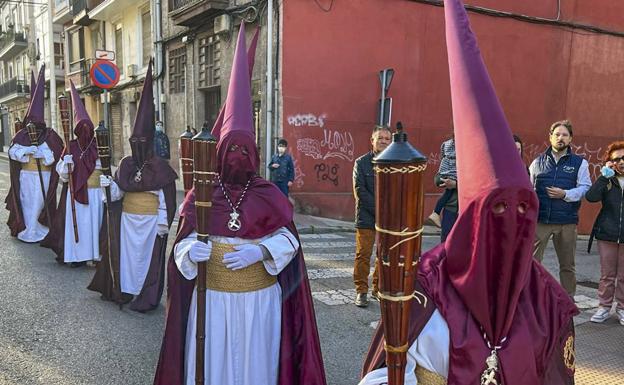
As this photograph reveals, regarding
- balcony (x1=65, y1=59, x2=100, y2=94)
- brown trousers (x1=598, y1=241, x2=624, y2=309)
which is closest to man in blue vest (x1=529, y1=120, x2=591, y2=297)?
brown trousers (x1=598, y1=241, x2=624, y2=309)

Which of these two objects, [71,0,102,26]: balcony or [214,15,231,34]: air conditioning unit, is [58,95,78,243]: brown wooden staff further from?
[71,0,102,26]: balcony

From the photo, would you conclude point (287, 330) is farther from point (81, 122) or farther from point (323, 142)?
point (323, 142)

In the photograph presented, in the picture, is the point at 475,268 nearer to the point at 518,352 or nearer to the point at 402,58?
the point at 518,352

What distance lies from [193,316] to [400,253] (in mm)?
1958

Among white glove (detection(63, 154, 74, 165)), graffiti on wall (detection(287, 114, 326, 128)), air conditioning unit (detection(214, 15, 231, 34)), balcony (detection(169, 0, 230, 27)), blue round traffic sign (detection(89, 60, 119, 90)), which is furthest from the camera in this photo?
air conditioning unit (detection(214, 15, 231, 34))

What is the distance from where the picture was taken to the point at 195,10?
1384 cm

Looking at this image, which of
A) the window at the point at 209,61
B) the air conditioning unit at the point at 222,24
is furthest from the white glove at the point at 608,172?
the window at the point at 209,61

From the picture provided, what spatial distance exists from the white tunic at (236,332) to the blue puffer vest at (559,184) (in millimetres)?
3563

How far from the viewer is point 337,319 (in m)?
5.20

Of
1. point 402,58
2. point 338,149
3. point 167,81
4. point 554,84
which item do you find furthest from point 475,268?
point 167,81

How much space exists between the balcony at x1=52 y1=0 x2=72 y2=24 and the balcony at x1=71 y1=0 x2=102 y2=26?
161 centimetres

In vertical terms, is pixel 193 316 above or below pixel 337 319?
above

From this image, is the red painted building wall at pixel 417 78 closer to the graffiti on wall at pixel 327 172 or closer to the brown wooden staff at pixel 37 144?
the graffiti on wall at pixel 327 172

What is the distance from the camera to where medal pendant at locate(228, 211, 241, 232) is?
9.29 ft
